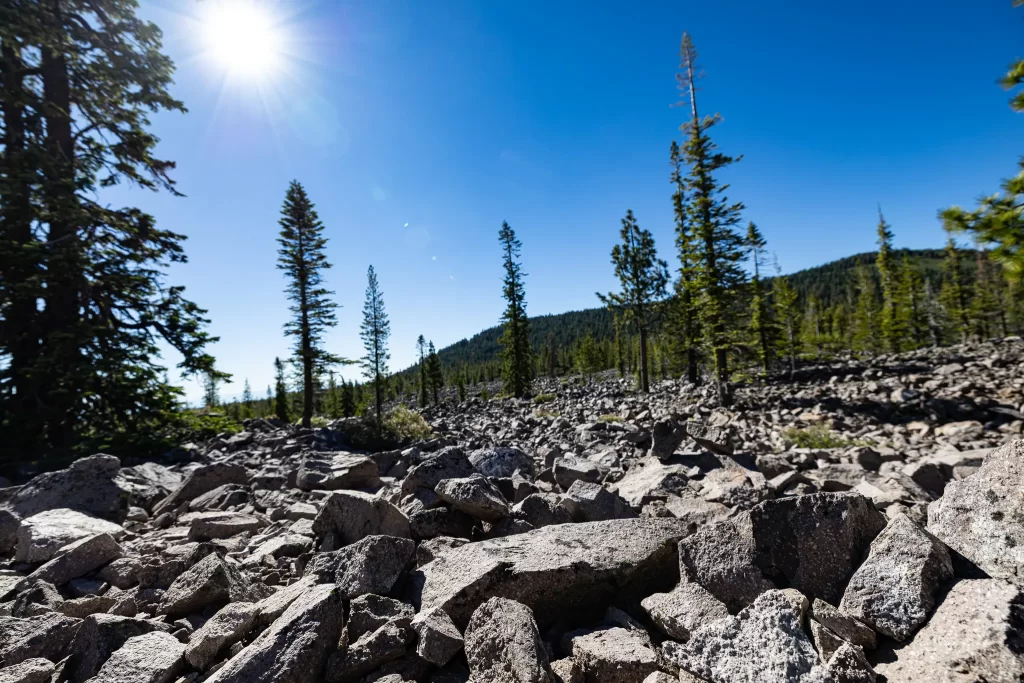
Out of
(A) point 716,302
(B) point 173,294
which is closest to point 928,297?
(A) point 716,302

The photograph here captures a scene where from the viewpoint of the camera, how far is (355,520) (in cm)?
426

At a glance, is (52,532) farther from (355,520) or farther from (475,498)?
(475,498)

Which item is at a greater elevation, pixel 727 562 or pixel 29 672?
pixel 727 562

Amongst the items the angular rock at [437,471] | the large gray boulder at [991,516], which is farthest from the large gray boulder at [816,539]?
the angular rock at [437,471]

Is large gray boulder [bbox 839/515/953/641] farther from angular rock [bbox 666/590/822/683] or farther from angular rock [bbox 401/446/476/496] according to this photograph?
angular rock [bbox 401/446/476/496]

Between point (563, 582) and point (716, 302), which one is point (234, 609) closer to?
point (563, 582)

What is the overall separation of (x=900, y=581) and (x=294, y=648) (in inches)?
136

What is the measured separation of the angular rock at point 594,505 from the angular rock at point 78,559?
14.8 feet

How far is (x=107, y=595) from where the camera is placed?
3.42m

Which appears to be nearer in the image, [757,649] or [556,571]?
[757,649]

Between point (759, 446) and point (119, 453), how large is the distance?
15.1 m

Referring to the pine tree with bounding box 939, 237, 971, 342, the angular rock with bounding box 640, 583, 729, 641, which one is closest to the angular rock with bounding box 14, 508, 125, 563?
the angular rock with bounding box 640, 583, 729, 641

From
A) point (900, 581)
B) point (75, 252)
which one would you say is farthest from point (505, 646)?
point (75, 252)

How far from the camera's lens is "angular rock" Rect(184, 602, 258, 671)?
2.57 meters
